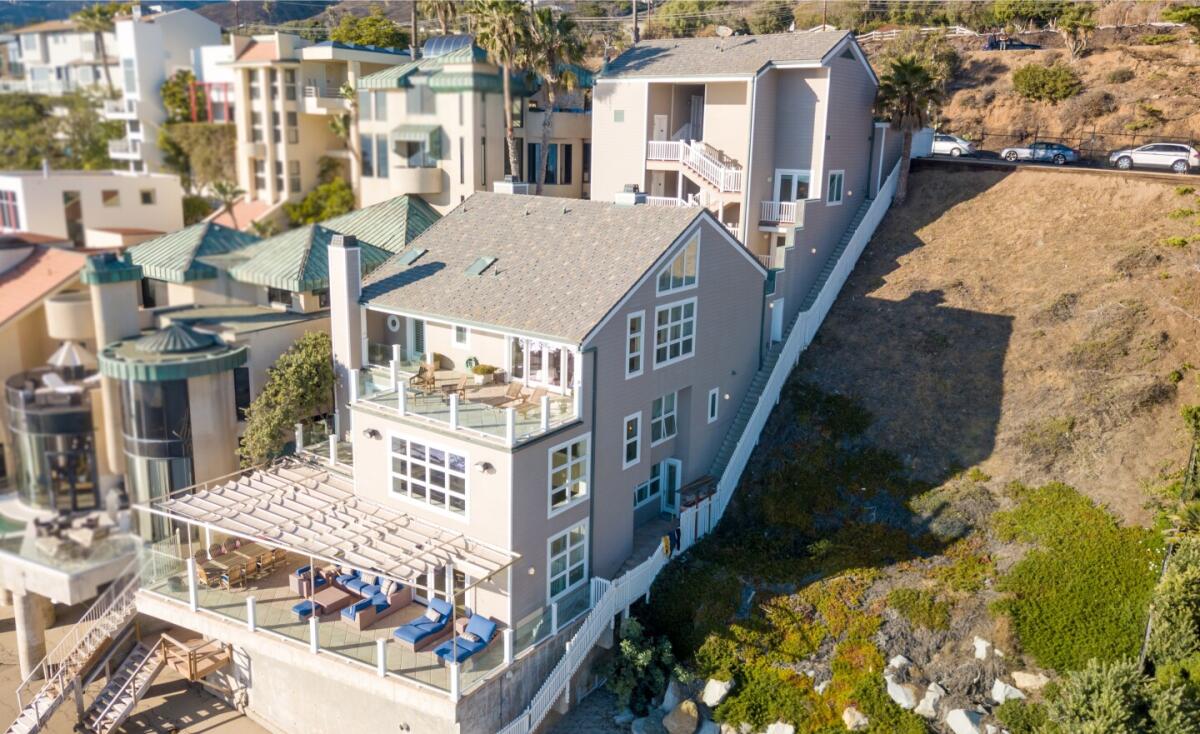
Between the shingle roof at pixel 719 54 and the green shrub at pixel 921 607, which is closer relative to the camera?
the green shrub at pixel 921 607


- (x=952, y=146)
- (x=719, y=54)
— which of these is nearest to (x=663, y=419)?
(x=719, y=54)

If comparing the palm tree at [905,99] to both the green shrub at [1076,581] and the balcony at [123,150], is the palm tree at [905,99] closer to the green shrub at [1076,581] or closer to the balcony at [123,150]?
the green shrub at [1076,581]

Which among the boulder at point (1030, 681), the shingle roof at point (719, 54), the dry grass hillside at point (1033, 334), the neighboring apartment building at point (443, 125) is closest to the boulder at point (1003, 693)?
the boulder at point (1030, 681)

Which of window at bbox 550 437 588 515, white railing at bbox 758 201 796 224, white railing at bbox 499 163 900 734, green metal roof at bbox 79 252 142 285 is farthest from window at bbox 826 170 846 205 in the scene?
green metal roof at bbox 79 252 142 285

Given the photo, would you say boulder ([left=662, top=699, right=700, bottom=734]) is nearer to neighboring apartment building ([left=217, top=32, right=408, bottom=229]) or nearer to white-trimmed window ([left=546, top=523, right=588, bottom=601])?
white-trimmed window ([left=546, top=523, right=588, bottom=601])

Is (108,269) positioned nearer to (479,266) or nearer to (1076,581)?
(479,266)

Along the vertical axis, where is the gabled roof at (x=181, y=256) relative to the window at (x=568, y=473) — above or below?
above

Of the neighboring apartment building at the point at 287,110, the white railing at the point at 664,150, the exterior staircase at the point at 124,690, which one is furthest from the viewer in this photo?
the white railing at the point at 664,150
